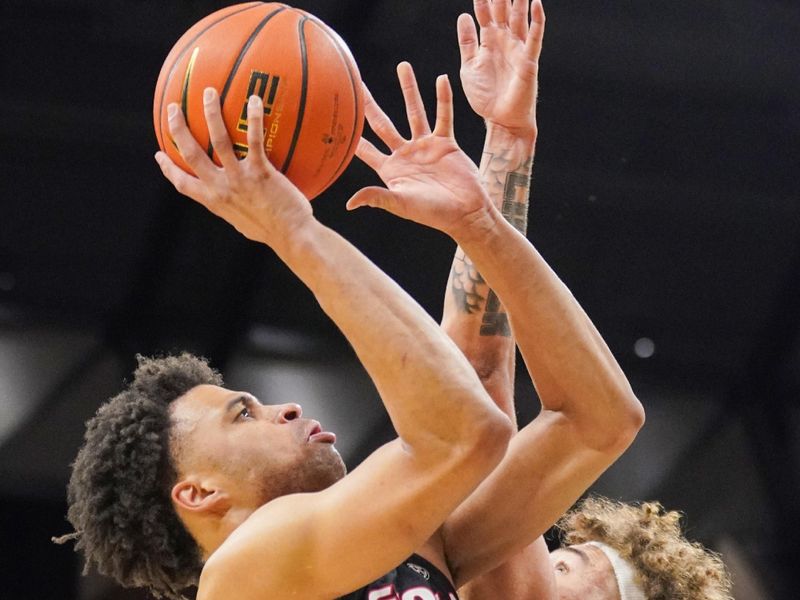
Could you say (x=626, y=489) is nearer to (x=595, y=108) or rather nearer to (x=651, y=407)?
(x=651, y=407)

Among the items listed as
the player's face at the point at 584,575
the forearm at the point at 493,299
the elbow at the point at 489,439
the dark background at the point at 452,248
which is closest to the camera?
the elbow at the point at 489,439

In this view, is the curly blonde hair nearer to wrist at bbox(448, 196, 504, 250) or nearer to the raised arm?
the raised arm

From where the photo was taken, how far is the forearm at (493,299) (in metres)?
2.18

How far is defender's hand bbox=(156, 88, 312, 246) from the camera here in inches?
62.6

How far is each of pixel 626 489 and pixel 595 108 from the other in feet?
4.53

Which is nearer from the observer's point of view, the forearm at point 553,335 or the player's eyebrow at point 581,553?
the forearm at point 553,335

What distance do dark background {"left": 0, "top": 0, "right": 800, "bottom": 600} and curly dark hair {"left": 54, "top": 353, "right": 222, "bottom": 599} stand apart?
5.33 feet

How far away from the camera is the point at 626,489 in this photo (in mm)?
4070

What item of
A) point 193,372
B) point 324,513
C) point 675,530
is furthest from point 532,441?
point 675,530

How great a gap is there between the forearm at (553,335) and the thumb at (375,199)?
15 cm

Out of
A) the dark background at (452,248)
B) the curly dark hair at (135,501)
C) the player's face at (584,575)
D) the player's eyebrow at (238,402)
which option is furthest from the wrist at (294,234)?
the dark background at (452,248)

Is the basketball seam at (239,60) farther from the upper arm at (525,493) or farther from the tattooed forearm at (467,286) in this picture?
the upper arm at (525,493)

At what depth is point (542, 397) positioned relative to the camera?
1.99m

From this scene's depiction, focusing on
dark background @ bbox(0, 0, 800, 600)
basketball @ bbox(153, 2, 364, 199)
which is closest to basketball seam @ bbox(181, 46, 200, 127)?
basketball @ bbox(153, 2, 364, 199)
